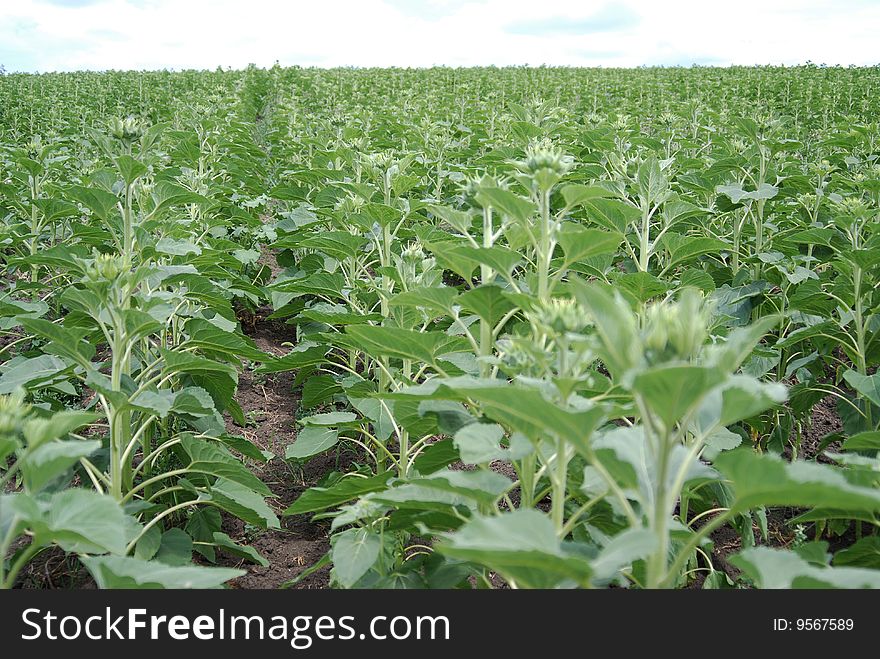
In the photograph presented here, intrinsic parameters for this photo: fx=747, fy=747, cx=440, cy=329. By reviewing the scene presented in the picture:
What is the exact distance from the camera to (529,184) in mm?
2625

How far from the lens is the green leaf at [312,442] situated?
129 inches

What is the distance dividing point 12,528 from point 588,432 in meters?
1.23

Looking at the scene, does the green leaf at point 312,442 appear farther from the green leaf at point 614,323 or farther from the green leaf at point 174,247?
the green leaf at point 614,323

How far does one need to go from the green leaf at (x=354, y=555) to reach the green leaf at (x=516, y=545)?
3.23ft

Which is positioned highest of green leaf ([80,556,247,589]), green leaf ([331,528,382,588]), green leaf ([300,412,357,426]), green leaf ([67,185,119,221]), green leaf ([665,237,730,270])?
green leaf ([67,185,119,221])

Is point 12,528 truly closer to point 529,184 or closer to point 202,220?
point 529,184


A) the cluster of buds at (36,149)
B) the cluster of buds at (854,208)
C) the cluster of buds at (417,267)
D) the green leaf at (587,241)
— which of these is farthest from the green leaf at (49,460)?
the cluster of buds at (36,149)

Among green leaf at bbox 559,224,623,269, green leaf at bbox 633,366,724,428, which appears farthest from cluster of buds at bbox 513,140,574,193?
green leaf at bbox 633,366,724,428

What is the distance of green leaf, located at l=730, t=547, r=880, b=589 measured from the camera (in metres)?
1.38

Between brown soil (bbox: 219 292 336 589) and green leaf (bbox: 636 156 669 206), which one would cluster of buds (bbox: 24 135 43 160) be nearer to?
brown soil (bbox: 219 292 336 589)

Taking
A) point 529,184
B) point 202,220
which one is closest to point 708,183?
point 529,184

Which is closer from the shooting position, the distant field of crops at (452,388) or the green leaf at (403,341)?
the distant field of crops at (452,388)

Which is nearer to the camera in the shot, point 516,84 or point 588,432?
point 588,432
